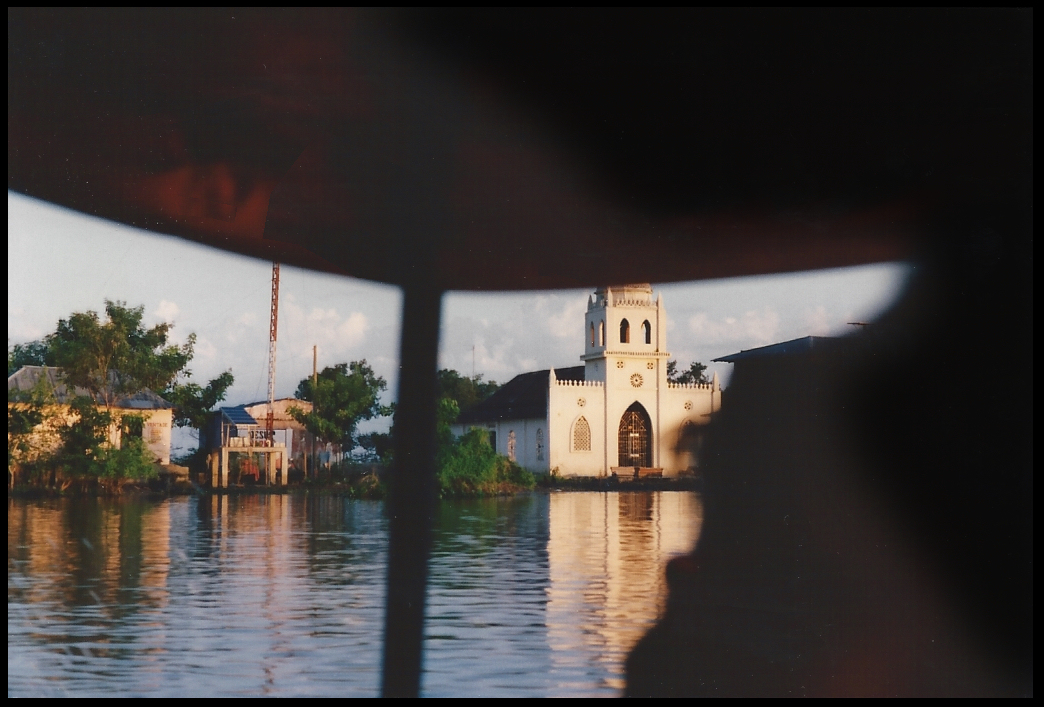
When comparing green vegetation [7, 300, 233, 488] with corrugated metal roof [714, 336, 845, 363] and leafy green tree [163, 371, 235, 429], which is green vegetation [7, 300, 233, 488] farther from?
corrugated metal roof [714, 336, 845, 363]

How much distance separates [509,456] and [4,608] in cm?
116

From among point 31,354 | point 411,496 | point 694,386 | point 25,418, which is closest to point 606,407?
point 694,386

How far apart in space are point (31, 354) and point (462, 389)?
3.60ft

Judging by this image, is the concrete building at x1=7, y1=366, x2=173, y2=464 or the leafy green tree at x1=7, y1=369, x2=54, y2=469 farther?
the leafy green tree at x1=7, y1=369, x2=54, y2=469

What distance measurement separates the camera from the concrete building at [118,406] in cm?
226

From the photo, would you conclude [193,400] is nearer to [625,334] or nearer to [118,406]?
[118,406]

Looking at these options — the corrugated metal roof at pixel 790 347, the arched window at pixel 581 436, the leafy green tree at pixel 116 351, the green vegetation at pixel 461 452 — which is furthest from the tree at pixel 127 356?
the corrugated metal roof at pixel 790 347

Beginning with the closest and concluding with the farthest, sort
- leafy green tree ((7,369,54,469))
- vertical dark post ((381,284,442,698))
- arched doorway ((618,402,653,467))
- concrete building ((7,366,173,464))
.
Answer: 1. vertical dark post ((381,284,442,698))
2. arched doorway ((618,402,653,467))
3. concrete building ((7,366,173,464))
4. leafy green tree ((7,369,54,469))

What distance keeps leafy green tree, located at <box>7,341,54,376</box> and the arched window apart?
4.16 ft

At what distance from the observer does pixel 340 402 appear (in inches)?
74.6

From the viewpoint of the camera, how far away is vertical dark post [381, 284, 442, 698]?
1.89 meters

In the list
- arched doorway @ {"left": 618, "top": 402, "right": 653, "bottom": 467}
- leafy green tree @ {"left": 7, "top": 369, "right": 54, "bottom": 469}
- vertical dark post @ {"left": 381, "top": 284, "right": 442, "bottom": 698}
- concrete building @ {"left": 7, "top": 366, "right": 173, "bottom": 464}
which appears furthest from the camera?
leafy green tree @ {"left": 7, "top": 369, "right": 54, "bottom": 469}

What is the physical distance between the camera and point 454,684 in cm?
266

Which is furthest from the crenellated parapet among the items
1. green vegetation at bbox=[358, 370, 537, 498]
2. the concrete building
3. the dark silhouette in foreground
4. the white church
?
the concrete building
